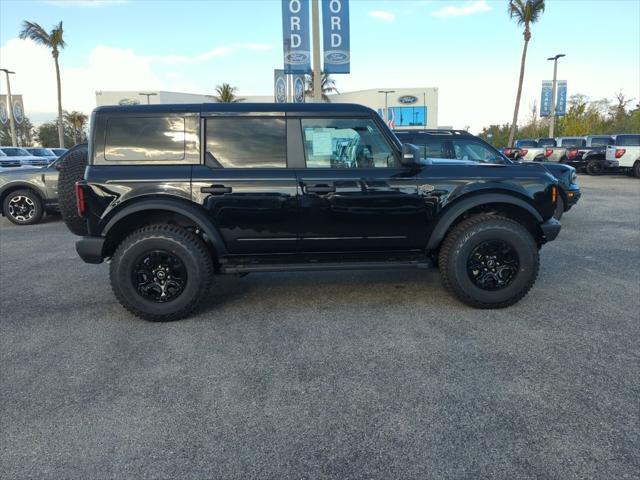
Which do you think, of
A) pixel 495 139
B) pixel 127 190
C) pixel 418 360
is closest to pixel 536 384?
pixel 418 360

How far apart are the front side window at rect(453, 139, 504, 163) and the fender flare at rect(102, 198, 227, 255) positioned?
5.00m

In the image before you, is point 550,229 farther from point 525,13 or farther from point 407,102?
point 407,102

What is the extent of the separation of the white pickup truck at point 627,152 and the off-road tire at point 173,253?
1902cm

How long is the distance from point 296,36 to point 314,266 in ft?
Answer: 31.3

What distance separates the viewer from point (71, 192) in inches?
171

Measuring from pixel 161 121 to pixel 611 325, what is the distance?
4219 mm

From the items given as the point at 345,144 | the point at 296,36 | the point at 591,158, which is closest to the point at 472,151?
the point at 345,144

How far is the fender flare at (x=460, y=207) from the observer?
4082 mm

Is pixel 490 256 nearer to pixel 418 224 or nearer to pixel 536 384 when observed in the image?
pixel 418 224

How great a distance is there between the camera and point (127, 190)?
12.6 ft

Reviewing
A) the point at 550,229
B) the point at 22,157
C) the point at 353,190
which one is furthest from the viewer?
the point at 22,157

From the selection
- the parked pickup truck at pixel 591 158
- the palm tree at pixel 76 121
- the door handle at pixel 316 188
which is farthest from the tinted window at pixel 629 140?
the palm tree at pixel 76 121

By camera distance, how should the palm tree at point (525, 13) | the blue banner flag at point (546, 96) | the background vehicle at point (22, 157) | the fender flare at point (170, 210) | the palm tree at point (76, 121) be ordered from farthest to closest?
the palm tree at point (76, 121) < the blue banner flag at point (546, 96) < the palm tree at point (525, 13) < the background vehicle at point (22, 157) < the fender flare at point (170, 210)

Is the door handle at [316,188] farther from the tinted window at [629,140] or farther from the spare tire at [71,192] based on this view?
the tinted window at [629,140]
